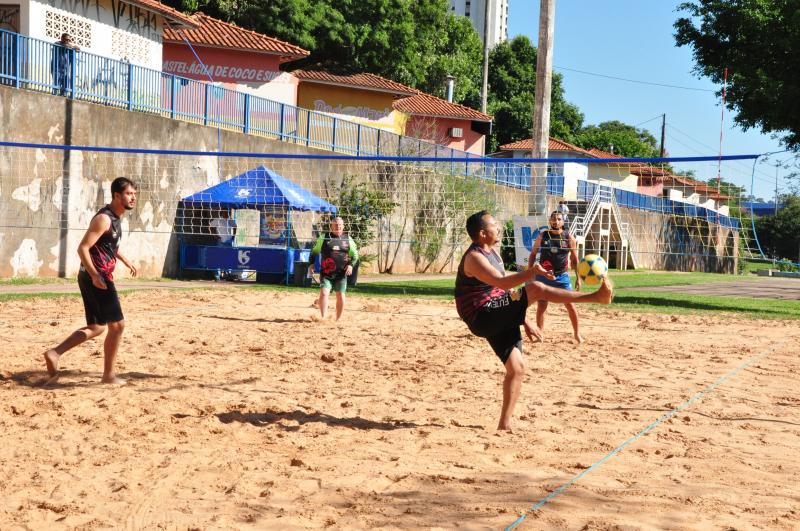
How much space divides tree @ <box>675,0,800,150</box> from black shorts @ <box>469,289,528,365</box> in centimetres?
1369

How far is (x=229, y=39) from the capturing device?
113 feet

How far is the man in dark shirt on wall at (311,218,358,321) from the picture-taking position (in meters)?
12.5

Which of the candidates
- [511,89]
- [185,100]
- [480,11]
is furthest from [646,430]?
[480,11]

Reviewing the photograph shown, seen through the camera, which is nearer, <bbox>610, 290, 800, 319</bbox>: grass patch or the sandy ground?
the sandy ground

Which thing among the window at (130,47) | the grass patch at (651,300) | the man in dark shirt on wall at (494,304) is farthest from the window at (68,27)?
the man in dark shirt on wall at (494,304)

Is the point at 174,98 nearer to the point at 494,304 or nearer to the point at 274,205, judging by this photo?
the point at 274,205

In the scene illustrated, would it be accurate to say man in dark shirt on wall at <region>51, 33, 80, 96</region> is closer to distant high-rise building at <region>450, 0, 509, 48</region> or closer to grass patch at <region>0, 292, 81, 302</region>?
grass patch at <region>0, 292, 81, 302</region>

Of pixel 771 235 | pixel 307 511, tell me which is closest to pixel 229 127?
pixel 307 511

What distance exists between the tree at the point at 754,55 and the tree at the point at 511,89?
1508 inches

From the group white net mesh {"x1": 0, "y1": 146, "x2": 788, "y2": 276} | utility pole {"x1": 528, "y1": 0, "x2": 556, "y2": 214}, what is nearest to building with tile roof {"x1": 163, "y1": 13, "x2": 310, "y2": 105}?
white net mesh {"x1": 0, "y1": 146, "x2": 788, "y2": 276}

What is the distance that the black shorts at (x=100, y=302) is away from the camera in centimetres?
754

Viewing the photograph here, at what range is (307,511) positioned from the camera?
4.62 metres

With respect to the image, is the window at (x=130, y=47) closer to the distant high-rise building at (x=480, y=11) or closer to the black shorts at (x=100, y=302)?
the black shorts at (x=100, y=302)

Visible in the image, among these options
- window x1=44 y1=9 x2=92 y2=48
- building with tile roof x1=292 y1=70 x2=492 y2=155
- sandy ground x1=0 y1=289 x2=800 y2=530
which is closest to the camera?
sandy ground x1=0 y1=289 x2=800 y2=530
